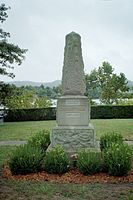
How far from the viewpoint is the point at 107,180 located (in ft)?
20.8

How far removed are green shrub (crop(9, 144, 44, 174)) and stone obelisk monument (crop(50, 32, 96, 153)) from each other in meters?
1.06

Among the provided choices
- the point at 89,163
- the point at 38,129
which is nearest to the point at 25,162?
the point at 89,163

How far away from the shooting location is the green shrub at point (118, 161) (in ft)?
21.3

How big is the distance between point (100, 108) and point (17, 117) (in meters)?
6.30

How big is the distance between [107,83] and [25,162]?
3666cm

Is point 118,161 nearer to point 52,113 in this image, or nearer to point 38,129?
point 38,129

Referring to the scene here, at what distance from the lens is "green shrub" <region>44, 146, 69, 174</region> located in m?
6.73

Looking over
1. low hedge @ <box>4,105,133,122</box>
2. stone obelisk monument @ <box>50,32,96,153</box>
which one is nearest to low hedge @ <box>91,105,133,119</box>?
low hedge @ <box>4,105,133,122</box>

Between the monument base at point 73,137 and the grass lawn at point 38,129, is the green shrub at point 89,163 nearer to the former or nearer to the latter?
the monument base at point 73,137

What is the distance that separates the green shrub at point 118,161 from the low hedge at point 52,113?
17591 millimetres

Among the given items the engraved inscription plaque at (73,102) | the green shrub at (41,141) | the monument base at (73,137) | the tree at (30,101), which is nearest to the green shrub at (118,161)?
the monument base at (73,137)

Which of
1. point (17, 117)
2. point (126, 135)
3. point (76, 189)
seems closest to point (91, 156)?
point (76, 189)

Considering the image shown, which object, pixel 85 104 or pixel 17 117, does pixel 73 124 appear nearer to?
pixel 85 104

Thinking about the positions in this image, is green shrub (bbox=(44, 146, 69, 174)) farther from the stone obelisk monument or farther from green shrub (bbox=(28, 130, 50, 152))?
green shrub (bbox=(28, 130, 50, 152))
